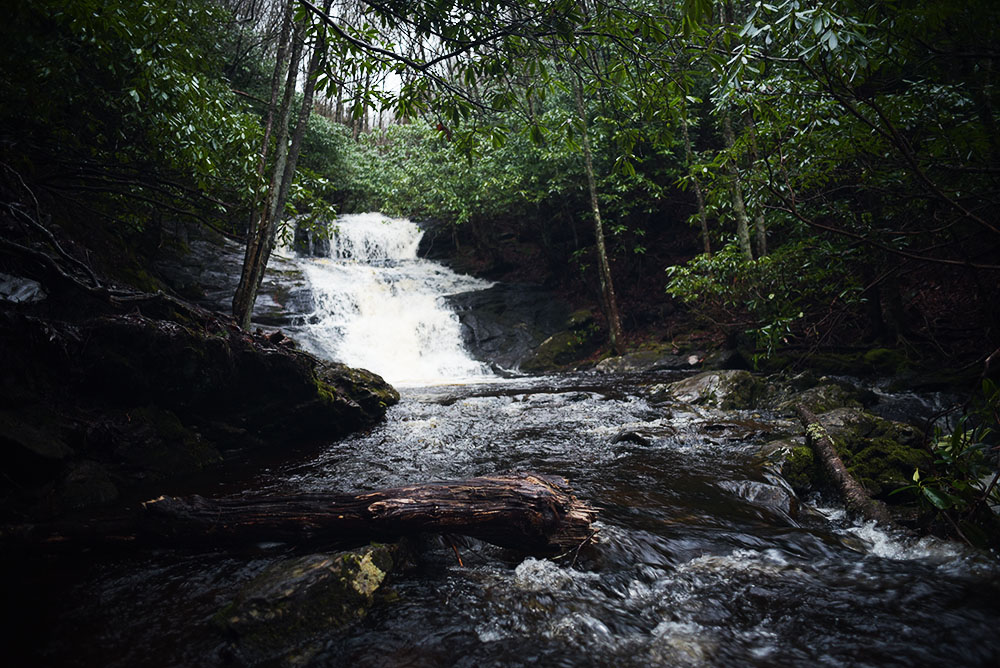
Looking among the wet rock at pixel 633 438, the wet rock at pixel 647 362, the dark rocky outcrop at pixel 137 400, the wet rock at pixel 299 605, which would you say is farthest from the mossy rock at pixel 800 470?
the wet rock at pixel 647 362

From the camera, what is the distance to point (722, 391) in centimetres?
740

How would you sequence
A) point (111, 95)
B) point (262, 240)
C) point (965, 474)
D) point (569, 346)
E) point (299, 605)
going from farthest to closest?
point (569, 346) → point (262, 240) → point (111, 95) → point (965, 474) → point (299, 605)

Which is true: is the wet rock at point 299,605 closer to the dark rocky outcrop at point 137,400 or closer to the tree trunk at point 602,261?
the dark rocky outcrop at point 137,400

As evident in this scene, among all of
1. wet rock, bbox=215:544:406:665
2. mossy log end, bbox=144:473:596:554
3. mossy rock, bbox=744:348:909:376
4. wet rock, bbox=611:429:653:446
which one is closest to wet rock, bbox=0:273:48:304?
mossy log end, bbox=144:473:596:554

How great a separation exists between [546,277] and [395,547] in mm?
17106

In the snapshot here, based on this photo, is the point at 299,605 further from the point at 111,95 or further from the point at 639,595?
the point at 111,95

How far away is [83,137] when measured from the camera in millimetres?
5488

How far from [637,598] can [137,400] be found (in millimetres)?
4959

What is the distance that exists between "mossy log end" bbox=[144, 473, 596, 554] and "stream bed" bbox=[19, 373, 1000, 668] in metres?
0.15

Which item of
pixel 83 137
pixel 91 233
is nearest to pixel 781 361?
pixel 83 137

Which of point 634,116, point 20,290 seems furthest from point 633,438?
point 20,290

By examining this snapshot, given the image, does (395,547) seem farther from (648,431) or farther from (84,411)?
(648,431)

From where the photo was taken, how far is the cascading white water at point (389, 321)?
13017 millimetres

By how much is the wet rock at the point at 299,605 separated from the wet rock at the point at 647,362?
10512 millimetres
